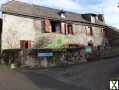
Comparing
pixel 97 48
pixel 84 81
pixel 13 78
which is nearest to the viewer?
pixel 84 81

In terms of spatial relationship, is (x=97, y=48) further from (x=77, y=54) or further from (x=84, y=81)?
(x=84, y=81)

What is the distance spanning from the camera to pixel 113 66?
23125 millimetres

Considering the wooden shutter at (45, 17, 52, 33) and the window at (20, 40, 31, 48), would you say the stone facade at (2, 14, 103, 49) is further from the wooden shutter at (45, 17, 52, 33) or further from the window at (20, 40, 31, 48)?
the wooden shutter at (45, 17, 52, 33)

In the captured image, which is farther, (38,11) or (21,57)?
(38,11)

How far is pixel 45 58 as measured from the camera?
27.7 metres

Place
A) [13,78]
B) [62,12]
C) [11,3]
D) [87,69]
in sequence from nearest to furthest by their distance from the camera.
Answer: [13,78]
[87,69]
[11,3]
[62,12]

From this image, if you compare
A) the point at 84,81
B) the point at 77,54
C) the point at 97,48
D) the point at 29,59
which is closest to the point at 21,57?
the point at 29,59

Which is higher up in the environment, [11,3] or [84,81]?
[11,3]

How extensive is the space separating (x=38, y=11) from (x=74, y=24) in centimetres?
567

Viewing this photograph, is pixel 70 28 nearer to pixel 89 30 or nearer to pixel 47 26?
pixel 89 30

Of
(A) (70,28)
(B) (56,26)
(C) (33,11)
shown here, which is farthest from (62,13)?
(C) (33,11)

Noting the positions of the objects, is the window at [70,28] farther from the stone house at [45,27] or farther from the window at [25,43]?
the window at [25,43]

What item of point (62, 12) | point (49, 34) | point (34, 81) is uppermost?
point (62, 12)

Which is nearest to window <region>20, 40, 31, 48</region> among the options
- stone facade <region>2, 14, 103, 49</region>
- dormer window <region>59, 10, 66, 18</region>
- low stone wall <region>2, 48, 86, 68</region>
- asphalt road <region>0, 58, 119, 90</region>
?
stone facade <region>2, 14, 103, 49</region>
